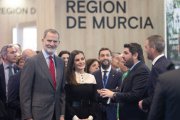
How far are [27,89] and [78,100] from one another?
0.77 meters

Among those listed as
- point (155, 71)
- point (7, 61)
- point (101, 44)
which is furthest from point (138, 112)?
point (101, 44)

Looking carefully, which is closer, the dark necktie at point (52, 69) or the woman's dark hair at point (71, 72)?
the dark necktie at point (52, 69)

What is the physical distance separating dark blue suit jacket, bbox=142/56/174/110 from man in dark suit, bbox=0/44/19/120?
5.56ft

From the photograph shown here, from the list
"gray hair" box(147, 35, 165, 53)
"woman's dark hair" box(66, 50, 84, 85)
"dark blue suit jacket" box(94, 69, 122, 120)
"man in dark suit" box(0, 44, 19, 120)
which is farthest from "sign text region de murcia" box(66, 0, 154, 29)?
"gray hair" box(147, 35, 165, 53)

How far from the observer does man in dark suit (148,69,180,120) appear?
3.00 m

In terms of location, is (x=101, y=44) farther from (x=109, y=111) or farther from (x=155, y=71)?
(x=155, y=71)

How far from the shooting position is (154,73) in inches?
191

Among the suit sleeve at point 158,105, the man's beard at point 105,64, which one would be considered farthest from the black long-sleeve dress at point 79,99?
the suit sleeve at point 158,105

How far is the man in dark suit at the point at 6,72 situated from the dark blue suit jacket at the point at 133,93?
1332 mm

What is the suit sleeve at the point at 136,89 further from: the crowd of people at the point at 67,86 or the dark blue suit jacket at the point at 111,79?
the dark blue suit jacket at the point at 111,79

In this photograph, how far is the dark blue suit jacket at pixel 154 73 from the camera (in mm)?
4832

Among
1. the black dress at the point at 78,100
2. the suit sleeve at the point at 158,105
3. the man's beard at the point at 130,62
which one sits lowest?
the black dress at the point at 78,100

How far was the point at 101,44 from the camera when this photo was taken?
8883 mm

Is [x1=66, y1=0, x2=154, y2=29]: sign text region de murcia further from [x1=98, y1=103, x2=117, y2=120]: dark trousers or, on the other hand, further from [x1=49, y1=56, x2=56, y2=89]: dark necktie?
[x1=49, y1=56, x2=56, y2=89]: dark necktie
